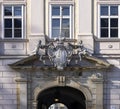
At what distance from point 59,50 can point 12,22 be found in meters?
2.27

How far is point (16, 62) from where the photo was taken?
28719 mm

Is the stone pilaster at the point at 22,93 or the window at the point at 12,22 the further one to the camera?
the window at the point at 12,22

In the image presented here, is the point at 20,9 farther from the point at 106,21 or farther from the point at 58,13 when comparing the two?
the point at 106,21

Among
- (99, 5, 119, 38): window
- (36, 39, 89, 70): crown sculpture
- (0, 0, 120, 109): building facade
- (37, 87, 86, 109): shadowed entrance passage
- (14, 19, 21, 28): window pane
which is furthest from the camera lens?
(37, 87, 86, 109): shadowed entrance passage

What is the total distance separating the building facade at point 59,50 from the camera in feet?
94.1

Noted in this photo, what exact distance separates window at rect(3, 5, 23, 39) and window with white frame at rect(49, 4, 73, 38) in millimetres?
1240

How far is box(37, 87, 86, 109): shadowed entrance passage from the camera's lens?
31.5 meters

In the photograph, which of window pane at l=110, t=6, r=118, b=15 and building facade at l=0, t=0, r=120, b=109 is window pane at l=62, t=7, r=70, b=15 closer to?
building facade at l=0, t=0, r=120, b=109

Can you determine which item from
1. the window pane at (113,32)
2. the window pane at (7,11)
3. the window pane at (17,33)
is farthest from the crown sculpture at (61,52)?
the window pane at (7,11)

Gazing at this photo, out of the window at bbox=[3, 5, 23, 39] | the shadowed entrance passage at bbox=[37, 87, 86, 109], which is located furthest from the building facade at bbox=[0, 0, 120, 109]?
the shadowed entrance passage at bbox=[37, 87, 86, 109]

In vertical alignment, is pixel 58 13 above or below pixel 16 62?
above

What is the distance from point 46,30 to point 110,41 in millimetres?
2586

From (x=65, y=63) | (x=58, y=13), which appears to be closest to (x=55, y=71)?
(x=65, y=63)

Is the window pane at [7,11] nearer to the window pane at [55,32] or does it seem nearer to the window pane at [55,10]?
the window pane at [55,10]
